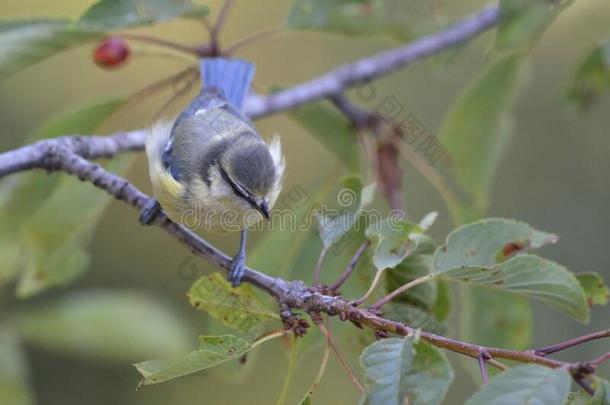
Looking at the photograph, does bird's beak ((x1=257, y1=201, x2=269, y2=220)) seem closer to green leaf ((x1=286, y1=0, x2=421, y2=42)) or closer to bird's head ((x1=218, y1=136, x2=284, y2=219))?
bird's head ((x1=218, y1=136, x2=284, y2=219))

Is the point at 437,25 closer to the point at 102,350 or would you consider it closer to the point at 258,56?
the point at 102,350

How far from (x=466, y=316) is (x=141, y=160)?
10.5ft

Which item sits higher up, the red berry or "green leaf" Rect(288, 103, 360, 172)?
the red berry

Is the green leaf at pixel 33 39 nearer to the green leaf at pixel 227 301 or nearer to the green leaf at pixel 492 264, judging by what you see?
the green leaf at pixel 227 301

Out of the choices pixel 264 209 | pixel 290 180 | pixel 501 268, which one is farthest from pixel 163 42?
pixel 290 180

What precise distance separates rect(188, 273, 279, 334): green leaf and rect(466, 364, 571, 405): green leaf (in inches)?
26.8

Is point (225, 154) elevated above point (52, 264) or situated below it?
above

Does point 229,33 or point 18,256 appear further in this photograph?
point 229,33

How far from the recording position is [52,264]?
9.02ft

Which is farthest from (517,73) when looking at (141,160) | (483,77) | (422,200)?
(141,160)

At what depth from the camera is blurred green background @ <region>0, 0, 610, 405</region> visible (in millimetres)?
5004

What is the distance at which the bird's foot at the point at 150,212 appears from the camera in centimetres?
237

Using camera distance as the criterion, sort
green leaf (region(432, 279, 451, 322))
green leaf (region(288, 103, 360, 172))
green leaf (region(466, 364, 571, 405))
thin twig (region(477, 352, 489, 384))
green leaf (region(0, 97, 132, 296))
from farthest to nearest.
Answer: green leaf (region(288, 103, 360, 172)) → green leaf (region(0, 97, 132, 296)) → green leaf (region(432, 279, 451, 322)) → thin twig (region(477, 352, 489, 384)) → green leaf (region(466, 364, 571, 405))

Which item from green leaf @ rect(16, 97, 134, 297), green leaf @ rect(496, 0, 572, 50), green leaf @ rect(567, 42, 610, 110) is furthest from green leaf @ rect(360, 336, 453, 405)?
green leaf @ rect(567, 42, 610, 110)
